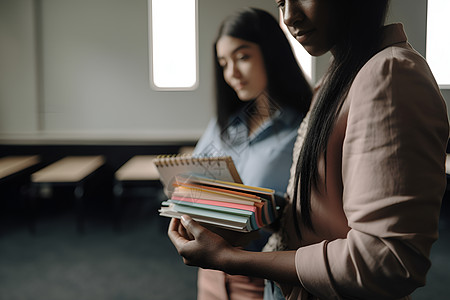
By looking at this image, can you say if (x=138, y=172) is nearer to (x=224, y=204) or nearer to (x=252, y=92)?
(x=252, y=92)

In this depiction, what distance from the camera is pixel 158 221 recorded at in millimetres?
3301

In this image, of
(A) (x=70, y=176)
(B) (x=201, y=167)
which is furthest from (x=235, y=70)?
(A) (x=70, y=176)

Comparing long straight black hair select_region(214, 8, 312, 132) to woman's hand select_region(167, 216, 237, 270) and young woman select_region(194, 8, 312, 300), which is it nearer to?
young woman select_region(194, 8, 312, 300)

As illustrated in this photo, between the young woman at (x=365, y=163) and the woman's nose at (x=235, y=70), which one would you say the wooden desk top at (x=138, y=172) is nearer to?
the woman's nose at (x=235, y=70)

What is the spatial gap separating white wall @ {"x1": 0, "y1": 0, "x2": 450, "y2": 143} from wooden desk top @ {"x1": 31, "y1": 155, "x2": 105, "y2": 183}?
20cm

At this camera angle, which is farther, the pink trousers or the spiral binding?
the pink trousers

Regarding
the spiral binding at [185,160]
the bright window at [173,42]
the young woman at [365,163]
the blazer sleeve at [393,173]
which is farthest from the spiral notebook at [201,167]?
the bright window at [173,42]

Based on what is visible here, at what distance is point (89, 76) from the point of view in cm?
379

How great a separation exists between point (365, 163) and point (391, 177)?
3cm

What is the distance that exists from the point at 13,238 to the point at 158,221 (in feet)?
3.69

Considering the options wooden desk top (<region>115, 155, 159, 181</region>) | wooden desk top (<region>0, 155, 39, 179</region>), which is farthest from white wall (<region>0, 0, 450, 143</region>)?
wooden desk top (<region>115, 155, 159, 181</region>)

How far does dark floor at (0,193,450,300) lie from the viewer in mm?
2146

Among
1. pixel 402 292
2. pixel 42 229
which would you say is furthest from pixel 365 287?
pixel 42 229

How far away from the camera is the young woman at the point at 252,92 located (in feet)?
3.03
